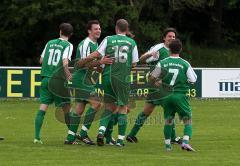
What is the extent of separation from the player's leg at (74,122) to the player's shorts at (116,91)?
75cm

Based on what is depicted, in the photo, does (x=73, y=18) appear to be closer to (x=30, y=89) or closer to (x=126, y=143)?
(x=30, y=89)

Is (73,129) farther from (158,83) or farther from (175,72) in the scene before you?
(175,72)

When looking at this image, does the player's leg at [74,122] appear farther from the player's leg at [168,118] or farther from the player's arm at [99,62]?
the player's leg at [168,118]

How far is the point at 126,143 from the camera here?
14867mm

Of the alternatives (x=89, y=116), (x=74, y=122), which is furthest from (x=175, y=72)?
(x=74, y=122)

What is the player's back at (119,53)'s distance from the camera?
14.0 m

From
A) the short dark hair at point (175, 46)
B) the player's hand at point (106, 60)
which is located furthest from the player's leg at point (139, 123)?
the short dark hair at point (175, 46)

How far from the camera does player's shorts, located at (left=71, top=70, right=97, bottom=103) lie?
570 inches

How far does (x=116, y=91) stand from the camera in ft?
45.9

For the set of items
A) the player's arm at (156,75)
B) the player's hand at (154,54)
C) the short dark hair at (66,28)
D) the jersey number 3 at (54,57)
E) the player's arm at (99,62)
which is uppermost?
the short dark hair at (66,28)

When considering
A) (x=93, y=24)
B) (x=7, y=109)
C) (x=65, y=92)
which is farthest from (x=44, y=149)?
(x=7, y=109)

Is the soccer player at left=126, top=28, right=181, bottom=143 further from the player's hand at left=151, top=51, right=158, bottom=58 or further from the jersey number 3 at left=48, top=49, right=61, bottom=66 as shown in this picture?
the jersey number 3 at left=48, top=49, right=61, bottom=66

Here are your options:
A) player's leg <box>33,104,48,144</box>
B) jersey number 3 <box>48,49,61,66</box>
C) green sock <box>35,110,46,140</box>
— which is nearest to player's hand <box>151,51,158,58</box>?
jersey number 3 <box>48,49,61,66</box>

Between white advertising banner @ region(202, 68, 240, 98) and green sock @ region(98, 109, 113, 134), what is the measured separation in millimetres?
15726
